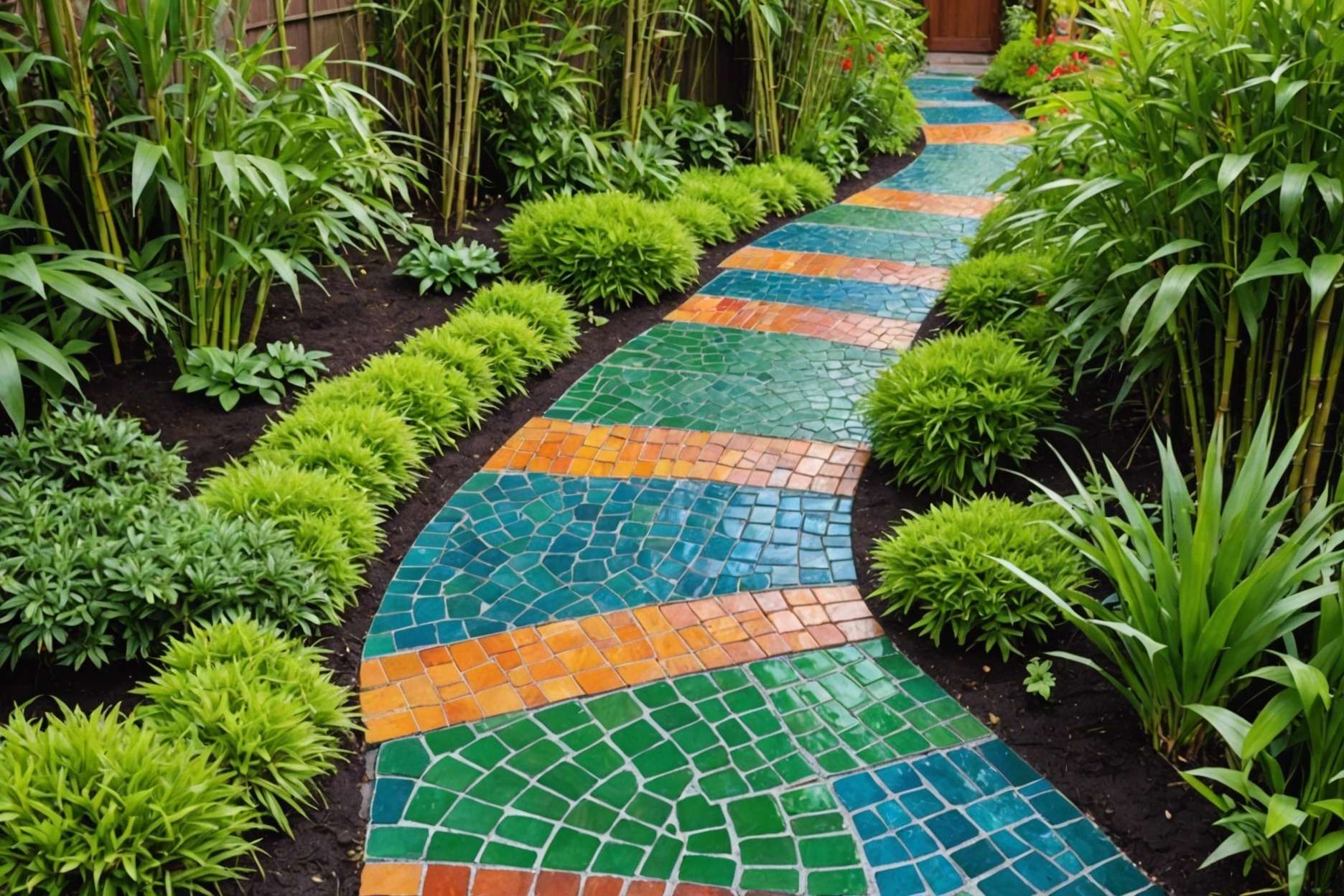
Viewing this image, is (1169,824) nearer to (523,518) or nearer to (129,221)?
(523,518)

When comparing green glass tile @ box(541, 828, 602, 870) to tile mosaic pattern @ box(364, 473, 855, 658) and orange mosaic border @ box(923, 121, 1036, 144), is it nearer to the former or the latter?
tile mosaic pattern @ box(364, 473, 855, 658)

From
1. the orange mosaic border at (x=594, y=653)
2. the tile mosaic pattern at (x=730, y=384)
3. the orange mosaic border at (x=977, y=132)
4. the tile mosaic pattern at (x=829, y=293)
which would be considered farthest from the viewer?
the orange mosaic border at (x=977, y=132)

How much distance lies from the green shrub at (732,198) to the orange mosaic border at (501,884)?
4.00 meters

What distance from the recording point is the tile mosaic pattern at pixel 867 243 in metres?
5.39

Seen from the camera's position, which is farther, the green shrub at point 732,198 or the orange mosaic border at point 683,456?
the green shrub at point 732,198

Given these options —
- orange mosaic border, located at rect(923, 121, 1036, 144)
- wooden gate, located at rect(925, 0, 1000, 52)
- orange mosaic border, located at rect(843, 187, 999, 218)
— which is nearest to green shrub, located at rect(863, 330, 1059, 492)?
orange mosaic border, located at rect(843, 187, 999, 218)

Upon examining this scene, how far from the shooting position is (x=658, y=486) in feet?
11.4

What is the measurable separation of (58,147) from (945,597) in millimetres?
2798

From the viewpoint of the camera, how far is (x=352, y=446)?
3250mm

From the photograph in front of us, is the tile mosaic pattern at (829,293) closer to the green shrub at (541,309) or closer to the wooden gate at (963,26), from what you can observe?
the green shrub at (541,309)

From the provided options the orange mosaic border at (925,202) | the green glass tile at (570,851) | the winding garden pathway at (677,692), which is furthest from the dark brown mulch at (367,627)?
the orange mosaic border at (925,202)

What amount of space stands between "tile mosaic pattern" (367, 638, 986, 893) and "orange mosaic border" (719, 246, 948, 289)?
2712 millimetres

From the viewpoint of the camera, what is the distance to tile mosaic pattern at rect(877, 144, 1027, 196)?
658cm

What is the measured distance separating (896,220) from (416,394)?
10.6ft
